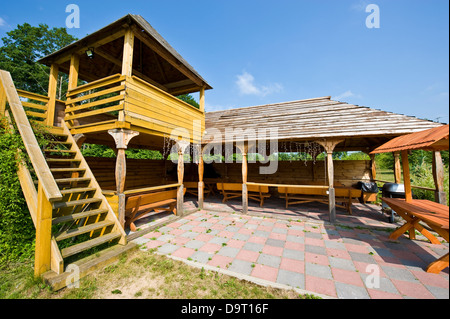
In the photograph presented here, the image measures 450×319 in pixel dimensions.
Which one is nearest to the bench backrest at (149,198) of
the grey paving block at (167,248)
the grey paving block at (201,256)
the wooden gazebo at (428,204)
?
the grey paving block at (167,248)

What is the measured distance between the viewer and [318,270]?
3.12 m

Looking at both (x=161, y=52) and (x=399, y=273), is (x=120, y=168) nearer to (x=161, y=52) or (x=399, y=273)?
(x=161, y=52)

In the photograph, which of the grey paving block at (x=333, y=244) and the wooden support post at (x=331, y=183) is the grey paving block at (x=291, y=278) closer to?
the grey paving block at (x=333, y=244)

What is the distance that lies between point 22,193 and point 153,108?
351 cm

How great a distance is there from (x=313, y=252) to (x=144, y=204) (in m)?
4.80

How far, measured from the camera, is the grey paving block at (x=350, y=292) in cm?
246

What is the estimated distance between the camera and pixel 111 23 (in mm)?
4742

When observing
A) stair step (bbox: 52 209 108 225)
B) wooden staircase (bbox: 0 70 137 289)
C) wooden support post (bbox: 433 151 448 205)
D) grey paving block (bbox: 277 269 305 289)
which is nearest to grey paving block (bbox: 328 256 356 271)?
grey paving block (bbox: 277 269 305 289)

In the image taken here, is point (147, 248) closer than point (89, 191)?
Yes

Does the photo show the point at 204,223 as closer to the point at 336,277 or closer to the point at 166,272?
the point at 166,272

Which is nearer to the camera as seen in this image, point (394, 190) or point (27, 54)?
point (394, 190)

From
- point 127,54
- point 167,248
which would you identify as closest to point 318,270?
point 167,248

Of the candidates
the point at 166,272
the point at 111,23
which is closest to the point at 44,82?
the point at 111,23

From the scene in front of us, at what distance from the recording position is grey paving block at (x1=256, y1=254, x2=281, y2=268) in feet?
11.0
